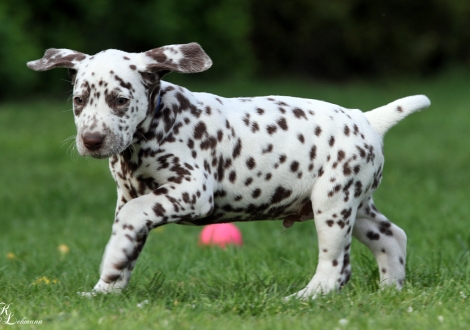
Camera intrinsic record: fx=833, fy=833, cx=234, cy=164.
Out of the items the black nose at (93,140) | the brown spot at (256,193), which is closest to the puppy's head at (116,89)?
the black nose at (93,140)

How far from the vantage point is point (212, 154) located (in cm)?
482

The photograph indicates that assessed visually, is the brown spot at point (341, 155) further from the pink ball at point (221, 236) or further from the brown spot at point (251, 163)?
the pink ball at point (221, 236)

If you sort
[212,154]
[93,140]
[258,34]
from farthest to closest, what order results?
1. [258,34]
2. [212,154]
3. [93,140]

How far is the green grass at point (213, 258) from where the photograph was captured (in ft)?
14.2

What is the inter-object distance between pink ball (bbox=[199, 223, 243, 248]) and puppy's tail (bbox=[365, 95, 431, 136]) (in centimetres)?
242

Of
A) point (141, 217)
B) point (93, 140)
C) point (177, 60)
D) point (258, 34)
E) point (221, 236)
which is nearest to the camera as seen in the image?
point (93, 140)

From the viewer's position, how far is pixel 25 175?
1123 centimetres

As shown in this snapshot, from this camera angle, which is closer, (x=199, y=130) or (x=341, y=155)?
(x=199, y=130)

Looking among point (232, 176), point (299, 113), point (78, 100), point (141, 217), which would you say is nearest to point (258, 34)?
point (299, 113)

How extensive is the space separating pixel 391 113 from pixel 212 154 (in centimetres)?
131

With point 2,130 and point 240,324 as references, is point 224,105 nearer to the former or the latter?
point 240,324

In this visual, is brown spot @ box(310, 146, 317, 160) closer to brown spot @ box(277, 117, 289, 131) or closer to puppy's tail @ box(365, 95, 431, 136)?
brown spot @ box(277, 117, 289, 131)

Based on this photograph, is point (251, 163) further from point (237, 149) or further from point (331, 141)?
point (331, 141)

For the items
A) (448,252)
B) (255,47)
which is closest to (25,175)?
(448,252)
